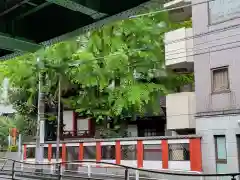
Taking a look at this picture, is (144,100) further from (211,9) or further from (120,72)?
(211,9)

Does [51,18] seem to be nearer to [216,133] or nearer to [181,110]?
[216,133]

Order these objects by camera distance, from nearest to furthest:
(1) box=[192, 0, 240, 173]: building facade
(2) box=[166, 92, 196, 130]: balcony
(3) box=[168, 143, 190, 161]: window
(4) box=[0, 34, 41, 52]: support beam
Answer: (4) box=[0, 34, 41, 52]: support beam < (1) box=[192, 0, 240, 173]: building facade < (3) box=[168, 143, 190, 161]: window < (2) box=[166, 92, 196, 130]: balcony

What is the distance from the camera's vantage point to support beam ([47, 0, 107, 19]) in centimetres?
455

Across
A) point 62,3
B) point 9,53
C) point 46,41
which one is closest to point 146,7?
point 62,3

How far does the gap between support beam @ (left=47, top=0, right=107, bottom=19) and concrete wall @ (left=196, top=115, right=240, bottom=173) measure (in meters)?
13.0

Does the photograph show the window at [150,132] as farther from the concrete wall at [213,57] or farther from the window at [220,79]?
the window at [220,79]

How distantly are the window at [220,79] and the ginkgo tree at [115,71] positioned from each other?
3563mm

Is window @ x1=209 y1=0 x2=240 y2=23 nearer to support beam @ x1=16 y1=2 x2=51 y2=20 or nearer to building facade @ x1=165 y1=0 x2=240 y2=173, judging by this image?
building facade @ x1=165 y1=0 x2=240 y2=173

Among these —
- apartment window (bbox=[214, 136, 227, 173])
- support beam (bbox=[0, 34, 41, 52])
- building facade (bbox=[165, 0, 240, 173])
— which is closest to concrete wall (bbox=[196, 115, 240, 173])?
building facade (bbox=[165, 0, 240, 173])

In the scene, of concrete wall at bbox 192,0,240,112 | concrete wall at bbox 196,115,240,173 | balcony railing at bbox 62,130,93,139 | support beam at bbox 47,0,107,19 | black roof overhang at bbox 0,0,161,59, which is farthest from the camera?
balcony railing at bbox 62,130,93,139

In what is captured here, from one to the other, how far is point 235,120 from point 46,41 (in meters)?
12.4

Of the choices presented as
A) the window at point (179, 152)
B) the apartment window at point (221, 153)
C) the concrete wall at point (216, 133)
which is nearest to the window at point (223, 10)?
the concrete wall at point (216, 133)

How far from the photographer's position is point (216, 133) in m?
17.8

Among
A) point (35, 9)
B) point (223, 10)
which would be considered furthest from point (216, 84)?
point (35, 9)
